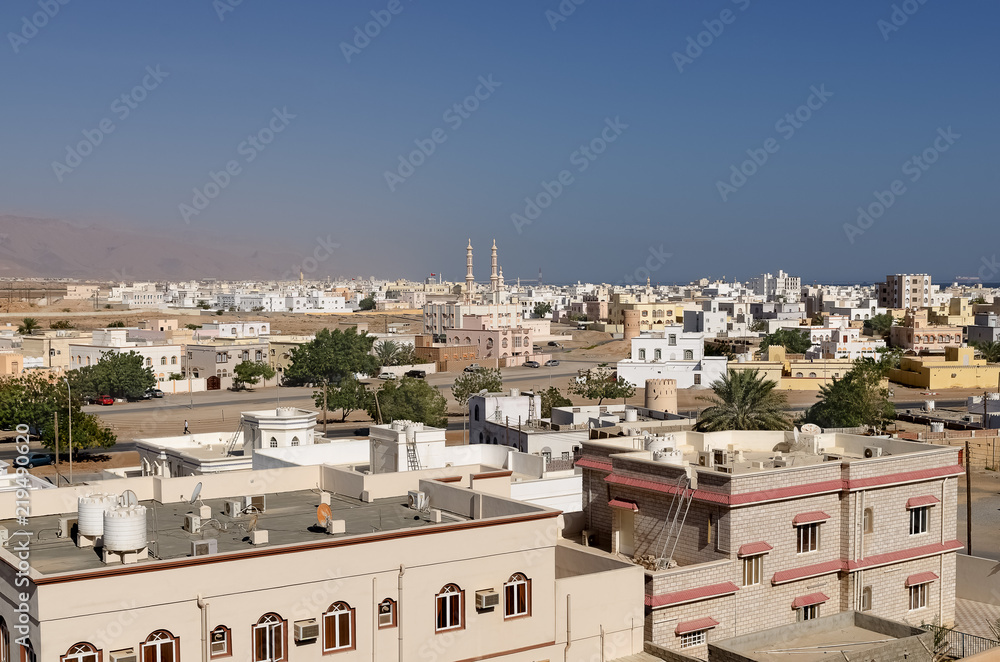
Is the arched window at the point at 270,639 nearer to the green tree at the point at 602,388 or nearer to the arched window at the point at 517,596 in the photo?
the arched window at the point at 517,596

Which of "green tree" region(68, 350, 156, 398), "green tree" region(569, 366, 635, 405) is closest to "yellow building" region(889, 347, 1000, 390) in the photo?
"green tree" region(569, 366, 635, 405)

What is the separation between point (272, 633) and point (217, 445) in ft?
53.8

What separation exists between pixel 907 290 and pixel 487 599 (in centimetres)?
13819

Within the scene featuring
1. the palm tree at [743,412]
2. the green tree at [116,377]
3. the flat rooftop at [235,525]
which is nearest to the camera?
the flat rooftop at [235,525]

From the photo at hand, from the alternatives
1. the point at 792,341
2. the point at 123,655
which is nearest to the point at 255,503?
the point at 123,655

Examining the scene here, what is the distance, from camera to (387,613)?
45.4 ft

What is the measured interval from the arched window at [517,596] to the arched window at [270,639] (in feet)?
10.9

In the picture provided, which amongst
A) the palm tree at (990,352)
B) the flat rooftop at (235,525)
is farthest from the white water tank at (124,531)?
the palm tree at (990,352)

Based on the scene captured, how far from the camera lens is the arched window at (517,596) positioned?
48.7 ft

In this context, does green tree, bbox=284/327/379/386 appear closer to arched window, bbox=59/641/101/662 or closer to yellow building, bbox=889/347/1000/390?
yellow building, bbox=889/347/1000/390

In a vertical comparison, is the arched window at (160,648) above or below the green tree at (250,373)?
above

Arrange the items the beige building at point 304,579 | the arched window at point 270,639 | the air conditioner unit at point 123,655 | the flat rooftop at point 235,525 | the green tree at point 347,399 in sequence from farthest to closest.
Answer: the green tree at point 347,399 → the flat rooftop at point 235,525 → the arched window at point 270,639 → the beige building at point 304,579 → the air conditioner unit at point 123,655

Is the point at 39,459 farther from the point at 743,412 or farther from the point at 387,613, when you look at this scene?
the point at 387,613

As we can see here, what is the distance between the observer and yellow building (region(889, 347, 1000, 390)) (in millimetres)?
69750
